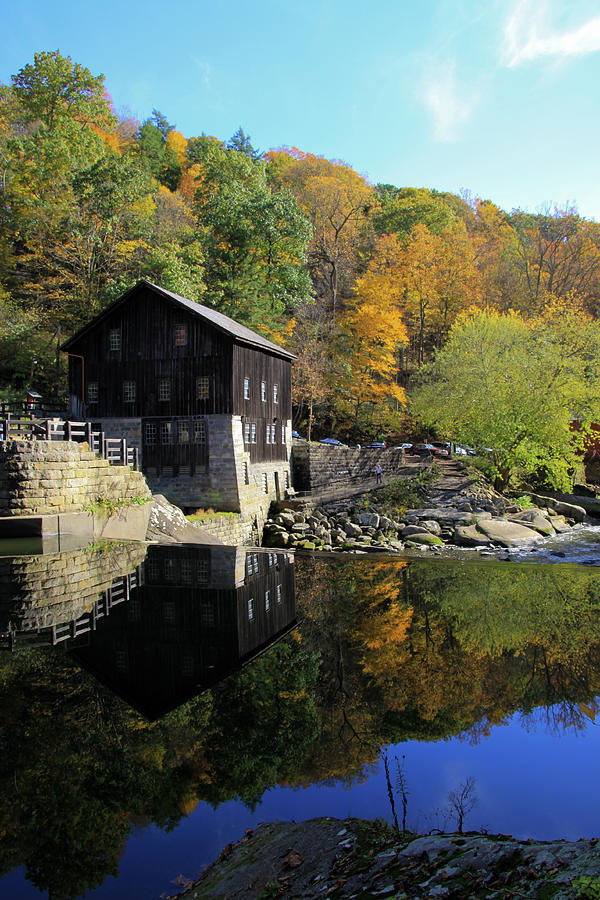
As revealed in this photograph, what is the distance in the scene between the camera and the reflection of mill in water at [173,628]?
7739 millimetres

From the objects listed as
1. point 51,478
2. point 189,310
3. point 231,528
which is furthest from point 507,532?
point 51,478

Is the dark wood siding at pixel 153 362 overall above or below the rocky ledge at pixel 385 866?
above

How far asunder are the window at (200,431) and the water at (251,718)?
37.7 feet

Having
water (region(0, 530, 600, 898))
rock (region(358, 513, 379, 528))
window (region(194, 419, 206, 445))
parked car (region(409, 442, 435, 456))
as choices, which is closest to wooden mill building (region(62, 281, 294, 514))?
window (region(194, 419, 206, 445))

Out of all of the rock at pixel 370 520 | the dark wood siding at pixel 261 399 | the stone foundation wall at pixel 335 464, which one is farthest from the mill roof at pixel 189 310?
the rock at pixel 370 520

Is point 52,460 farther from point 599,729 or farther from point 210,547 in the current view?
point 599,729

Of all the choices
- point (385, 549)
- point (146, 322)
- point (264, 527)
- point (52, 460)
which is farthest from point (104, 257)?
point (385, 549)

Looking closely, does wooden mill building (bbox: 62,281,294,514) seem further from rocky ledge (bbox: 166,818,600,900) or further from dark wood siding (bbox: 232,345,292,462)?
rocky ledge (bbox: 166,818,600,900)

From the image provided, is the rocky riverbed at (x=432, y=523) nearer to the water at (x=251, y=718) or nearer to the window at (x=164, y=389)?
the window at (x=164, y=389)

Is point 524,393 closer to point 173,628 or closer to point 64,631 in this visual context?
point 173,628

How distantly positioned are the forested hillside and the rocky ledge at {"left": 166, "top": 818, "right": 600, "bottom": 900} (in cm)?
2835

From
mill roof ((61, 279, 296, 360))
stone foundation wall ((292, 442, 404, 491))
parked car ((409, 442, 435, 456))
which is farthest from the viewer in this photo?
parked car ((409, 442, 435, 456))

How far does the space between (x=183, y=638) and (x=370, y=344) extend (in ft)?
105

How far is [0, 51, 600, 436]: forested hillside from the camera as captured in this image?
3278cm
